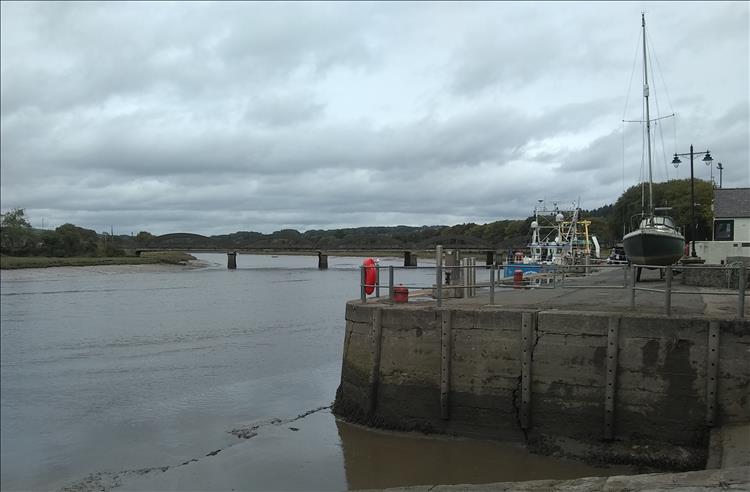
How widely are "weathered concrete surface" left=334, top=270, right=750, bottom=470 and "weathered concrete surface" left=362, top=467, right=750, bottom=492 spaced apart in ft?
10.1

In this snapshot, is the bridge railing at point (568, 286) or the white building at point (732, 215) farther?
the white building at point (732, 215)

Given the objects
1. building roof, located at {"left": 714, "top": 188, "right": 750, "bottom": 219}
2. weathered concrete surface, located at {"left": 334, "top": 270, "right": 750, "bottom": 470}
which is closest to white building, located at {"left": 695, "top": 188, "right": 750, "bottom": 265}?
building roof, located at {"left": 714, "top": 188, "right": 750, "bottom": 219}

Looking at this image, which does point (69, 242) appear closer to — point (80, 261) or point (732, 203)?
point (80, 261)

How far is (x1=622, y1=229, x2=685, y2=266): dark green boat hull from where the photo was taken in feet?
70.0

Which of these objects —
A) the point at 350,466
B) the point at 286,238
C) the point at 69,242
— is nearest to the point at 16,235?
the point at 69,242

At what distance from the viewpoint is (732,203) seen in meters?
38.3

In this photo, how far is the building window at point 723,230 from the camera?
3753 cm

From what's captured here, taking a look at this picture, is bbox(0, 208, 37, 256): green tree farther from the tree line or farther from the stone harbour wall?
the stone harbour wall

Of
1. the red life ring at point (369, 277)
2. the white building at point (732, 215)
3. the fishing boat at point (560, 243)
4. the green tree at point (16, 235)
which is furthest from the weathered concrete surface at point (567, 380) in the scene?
the green tree at point (16, 235)

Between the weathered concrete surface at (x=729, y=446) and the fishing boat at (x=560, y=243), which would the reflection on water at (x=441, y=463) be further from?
the fishing boat at (x=560, y=243)

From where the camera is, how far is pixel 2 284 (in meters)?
62.9

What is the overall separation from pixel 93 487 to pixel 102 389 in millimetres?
7059

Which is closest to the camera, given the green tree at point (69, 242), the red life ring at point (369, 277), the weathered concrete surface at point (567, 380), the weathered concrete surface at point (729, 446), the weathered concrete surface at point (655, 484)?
the weathered concrete surface at point (655, 484)

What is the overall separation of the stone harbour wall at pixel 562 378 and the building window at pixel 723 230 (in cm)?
3268
